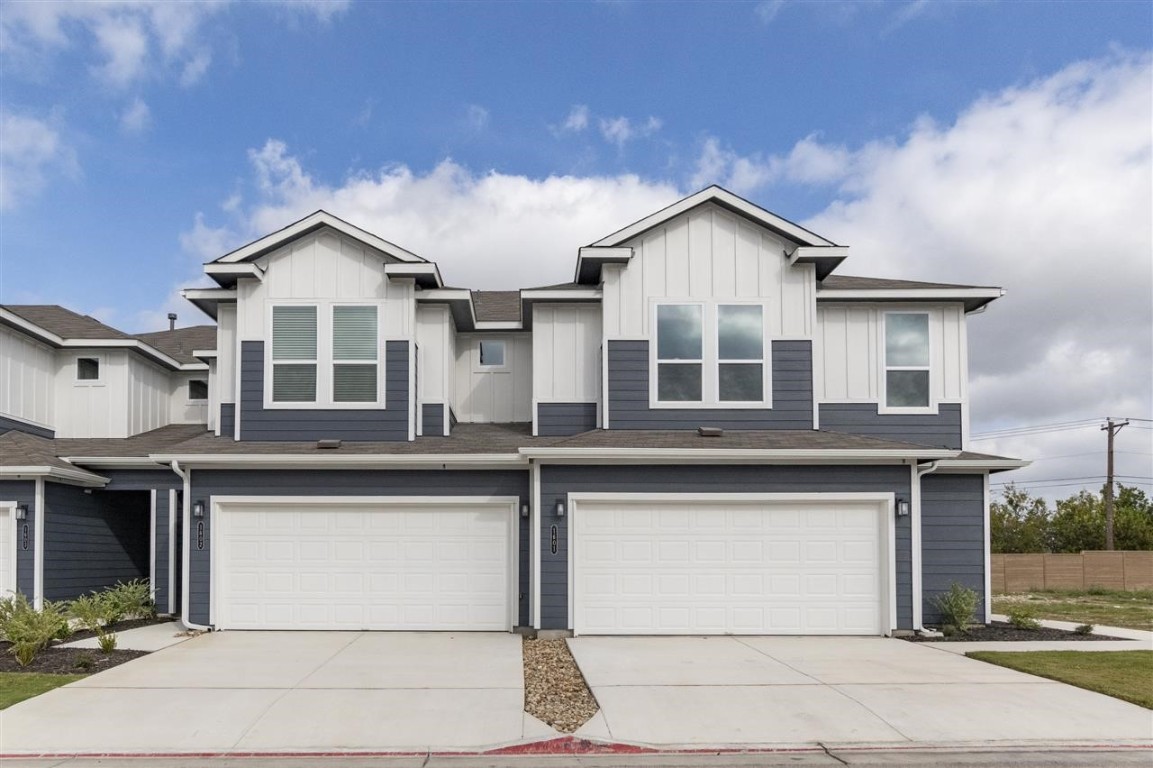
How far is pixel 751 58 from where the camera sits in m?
16.3

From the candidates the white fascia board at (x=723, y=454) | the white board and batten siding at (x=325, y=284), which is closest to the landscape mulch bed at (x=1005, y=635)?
the white fascia board at (x=723, y=454)

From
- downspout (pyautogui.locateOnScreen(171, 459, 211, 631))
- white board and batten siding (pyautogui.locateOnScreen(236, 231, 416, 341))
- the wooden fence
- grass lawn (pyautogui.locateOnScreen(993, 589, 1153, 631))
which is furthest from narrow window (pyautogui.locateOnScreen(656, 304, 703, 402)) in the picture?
the wooden fence

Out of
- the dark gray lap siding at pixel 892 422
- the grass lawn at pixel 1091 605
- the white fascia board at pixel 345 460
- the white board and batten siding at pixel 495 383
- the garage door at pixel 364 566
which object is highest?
the white board and batten siding at pixel 495 383

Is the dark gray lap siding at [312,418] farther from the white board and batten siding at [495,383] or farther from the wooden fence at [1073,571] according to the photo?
the wooden fence at [1073,571]

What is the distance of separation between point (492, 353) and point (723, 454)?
607cm

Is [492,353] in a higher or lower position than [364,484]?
Result: higher

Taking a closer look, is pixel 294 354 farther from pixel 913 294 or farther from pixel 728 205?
pixel 913 294

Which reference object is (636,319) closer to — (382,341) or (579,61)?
(382,341)

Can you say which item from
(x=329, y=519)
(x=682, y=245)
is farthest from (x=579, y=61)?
(x=329, y=519)

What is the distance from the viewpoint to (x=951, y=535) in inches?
573

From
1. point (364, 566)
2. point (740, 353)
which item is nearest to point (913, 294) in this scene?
point (740, 353)

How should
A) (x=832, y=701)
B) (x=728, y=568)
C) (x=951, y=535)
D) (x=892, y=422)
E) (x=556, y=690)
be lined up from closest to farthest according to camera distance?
1. (x=832, y=701)
2. (x=556, y=690)
3. (x=728, y=568)
4. (x=951, y=535)
5. (x=892, y=422)

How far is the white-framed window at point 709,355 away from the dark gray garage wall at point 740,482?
5.20 ft

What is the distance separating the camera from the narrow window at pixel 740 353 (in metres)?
14.7
